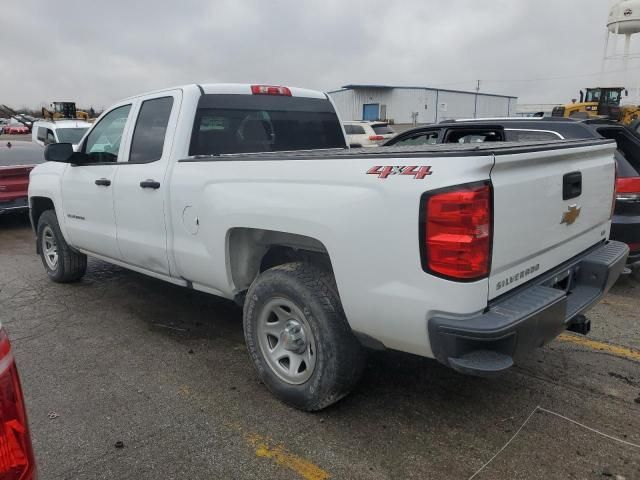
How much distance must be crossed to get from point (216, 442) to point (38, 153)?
8.92m

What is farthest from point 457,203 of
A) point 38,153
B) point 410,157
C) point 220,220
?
point 38,153

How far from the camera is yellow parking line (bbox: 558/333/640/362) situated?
390 centimetres

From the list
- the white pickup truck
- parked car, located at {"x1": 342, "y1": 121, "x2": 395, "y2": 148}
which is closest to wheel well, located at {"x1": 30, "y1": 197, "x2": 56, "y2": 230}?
the white pickup truck

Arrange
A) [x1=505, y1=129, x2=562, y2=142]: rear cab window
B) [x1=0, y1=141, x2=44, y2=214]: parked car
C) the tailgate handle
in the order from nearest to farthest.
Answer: the tailgate handle
[x1=505, y1=129, x2=562, y2=142]: rear cab window
[x1=0, y1=141, x2=44, y2=214]: parked car

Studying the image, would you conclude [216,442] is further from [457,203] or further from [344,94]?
[344,94]

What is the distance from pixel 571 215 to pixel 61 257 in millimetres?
5108

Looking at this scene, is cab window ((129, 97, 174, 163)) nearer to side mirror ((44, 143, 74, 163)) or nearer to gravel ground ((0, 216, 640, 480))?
side mirror ((44, 143, 74, 163))

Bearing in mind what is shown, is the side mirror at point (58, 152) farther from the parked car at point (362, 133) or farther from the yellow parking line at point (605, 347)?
the parked car at point (362, 133)

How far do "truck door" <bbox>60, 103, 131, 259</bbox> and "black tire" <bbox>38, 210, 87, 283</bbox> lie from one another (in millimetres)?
483

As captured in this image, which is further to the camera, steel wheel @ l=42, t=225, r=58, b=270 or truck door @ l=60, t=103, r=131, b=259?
steel wheel @ l=42, t=225, r=58, b=270

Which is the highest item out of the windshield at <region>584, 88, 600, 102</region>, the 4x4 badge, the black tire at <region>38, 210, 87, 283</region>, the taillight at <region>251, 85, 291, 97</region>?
the windshield at <region>584, 88, 600, 102</region>

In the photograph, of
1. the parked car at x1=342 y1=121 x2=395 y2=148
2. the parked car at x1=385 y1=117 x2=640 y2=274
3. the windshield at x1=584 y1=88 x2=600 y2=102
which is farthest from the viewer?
the windshield at x1=584 y1=88 x2=600 y2=102

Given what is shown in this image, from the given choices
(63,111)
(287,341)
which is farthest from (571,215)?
(63,111)

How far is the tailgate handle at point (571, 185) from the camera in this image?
2846 millimetres
